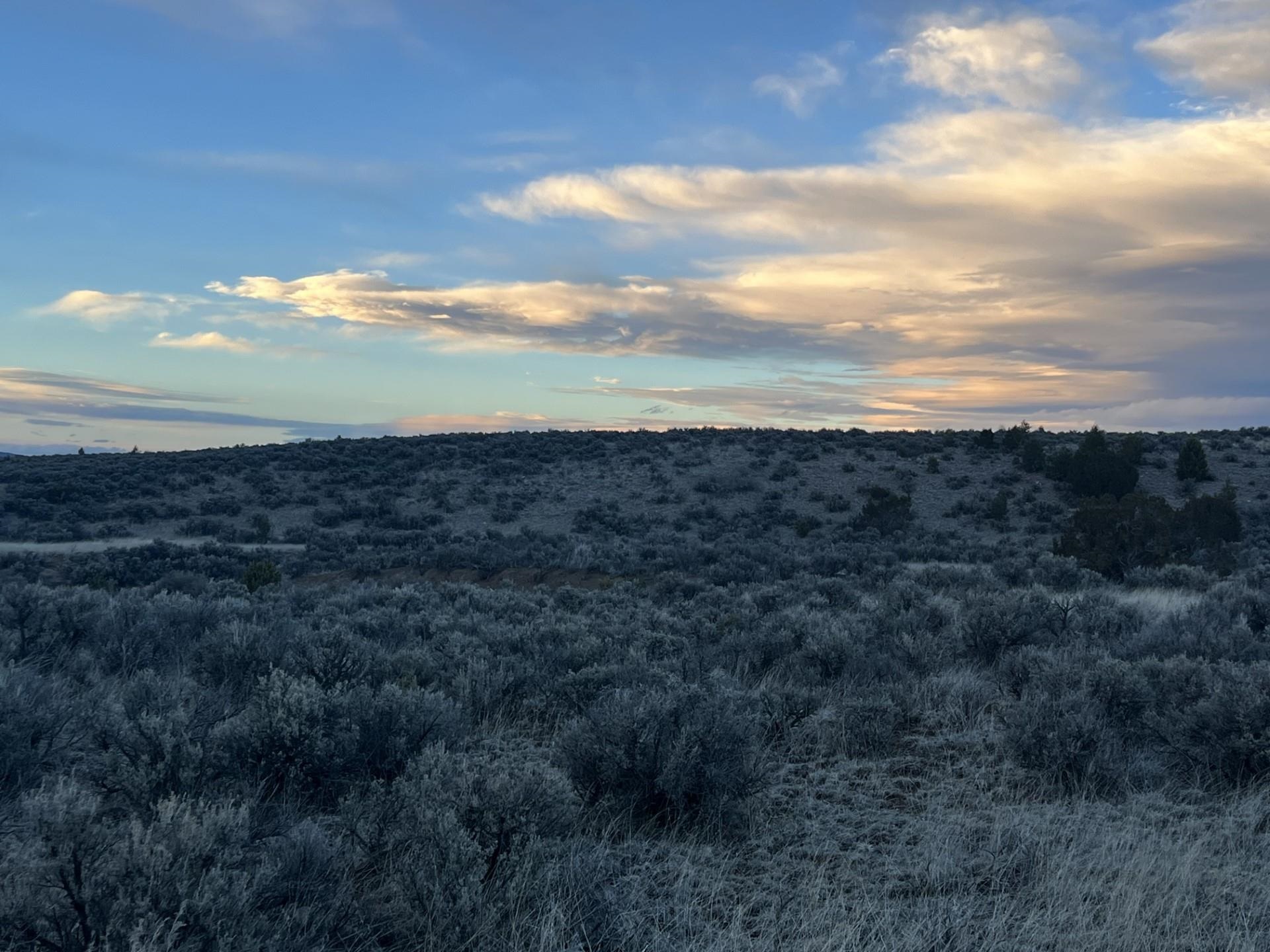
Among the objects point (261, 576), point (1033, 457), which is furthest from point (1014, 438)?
point (261, 576)

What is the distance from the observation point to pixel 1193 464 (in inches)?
1556

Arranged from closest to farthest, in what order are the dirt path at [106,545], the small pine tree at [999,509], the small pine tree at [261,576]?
1. the small pine tree at [261,576]
2. the dirt path at [106,545]
3. the small pine tree at [999,509]

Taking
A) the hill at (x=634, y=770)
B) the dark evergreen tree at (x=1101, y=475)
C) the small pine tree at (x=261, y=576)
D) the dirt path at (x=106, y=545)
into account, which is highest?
the dark evergreen tree at (x=1101, y=475)

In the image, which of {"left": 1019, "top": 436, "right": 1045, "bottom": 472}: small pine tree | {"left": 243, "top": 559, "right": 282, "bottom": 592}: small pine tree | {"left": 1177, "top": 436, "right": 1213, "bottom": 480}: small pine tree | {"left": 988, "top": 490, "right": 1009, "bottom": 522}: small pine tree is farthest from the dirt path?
{"left": 1177, "top": 436, "right": 1213, "bottom": 480}: small pine tree

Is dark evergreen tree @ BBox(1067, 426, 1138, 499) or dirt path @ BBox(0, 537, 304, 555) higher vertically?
dark evergreen tree @ BBox(1067, 426, 1138, 499)

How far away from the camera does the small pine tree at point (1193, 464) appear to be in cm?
3928

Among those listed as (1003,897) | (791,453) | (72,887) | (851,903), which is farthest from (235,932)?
(791,453)

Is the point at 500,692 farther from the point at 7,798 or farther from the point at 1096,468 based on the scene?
the point at 1096,468

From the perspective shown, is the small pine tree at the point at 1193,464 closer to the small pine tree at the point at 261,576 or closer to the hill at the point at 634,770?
the hill at the point at 634,770

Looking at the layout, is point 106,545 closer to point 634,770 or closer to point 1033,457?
point 634,770

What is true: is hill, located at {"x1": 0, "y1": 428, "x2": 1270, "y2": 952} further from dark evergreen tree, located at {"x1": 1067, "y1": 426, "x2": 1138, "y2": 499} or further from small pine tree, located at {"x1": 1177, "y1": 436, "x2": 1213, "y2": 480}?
small pine tree, located at {"x1": 1177, "y1": 436, "x2": 1213, "y2": 480}

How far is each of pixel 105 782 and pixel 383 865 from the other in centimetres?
150

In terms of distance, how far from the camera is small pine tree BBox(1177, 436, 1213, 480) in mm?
39281

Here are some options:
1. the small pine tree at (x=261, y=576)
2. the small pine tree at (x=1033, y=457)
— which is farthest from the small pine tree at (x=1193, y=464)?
the small pine tree at (x=261, y=576)
